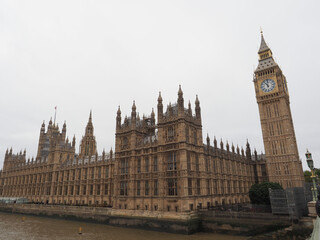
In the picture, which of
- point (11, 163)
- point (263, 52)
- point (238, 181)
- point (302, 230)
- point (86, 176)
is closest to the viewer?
point (302, 230)

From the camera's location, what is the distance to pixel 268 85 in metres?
81.4

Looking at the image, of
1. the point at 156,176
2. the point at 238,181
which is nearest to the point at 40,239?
the point at 156,176

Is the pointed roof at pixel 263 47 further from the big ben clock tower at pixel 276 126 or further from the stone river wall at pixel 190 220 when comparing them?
the stone river wall at pixel 190 220

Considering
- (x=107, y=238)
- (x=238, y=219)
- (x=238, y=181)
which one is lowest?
(x=107, y=238)

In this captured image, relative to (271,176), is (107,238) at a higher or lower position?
lower

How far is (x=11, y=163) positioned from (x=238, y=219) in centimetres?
11232

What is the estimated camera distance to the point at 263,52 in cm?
8800

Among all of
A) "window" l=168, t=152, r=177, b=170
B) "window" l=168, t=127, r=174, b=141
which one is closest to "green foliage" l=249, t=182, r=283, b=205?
"window" l=168, t=152, r=177, b=170

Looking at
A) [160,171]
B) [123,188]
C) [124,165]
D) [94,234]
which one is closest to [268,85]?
[160,171]

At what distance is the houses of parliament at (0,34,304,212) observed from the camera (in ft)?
153

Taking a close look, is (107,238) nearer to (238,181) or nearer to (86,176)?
(86,176)

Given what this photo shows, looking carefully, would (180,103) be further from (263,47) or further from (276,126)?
(263,47)

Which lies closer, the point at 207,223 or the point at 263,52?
the point at 207,223

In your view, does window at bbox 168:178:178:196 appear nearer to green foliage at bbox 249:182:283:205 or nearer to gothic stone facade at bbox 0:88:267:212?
gothic stone facade at bbox 0:88:267:212
